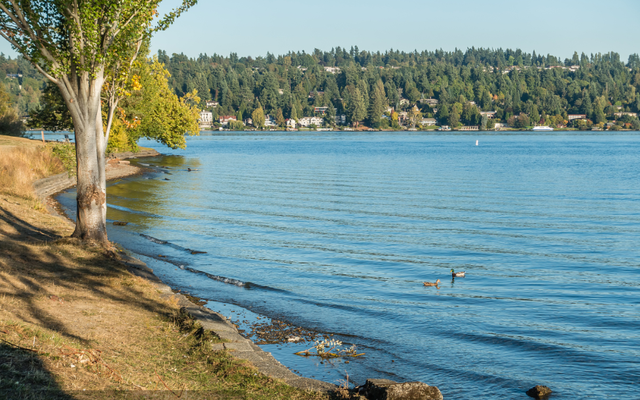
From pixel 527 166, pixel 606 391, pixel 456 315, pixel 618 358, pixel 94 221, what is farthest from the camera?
pixel 527 166

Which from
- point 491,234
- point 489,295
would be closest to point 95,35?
point 489,295

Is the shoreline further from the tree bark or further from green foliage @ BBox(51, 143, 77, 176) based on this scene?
green foliage @ BBox(51, 143, 77, 176)

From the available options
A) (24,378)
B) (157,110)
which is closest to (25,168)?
(24,378)

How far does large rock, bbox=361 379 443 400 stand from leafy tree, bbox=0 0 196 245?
11.3 m

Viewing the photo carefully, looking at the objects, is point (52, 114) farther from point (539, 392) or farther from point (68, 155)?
point (539, 392)

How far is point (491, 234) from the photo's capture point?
89.7 ft

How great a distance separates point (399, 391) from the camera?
766 centimetres

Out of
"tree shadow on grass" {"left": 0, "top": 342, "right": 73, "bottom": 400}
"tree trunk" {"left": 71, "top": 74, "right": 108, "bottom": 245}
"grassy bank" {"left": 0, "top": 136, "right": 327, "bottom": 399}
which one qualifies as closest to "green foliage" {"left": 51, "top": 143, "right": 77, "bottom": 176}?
"tree trunk" {"left": 71, "top": 74, "right": 108, "bottom": 245}

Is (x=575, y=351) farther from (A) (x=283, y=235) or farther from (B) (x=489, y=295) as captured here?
(A) (x=283, y=235)

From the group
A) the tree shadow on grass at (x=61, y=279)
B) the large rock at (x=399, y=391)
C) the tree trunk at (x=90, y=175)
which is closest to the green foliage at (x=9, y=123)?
the tree shadow on grass at (x=61, y=279)

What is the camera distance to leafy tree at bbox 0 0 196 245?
15048mm

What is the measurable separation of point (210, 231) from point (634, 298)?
18024mm

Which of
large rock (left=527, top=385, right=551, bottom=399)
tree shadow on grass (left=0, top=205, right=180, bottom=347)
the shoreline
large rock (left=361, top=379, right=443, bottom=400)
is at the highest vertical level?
tree shadow on grass (left=0, top=205, right=180, bottom=347)

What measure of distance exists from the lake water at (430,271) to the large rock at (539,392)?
29 cm
